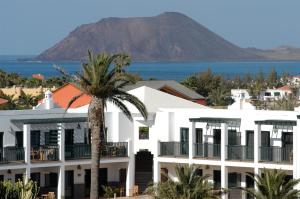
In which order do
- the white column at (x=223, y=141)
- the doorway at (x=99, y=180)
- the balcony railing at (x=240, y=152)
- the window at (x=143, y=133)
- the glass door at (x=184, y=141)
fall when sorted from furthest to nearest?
the window at (x=143, y=133), the doorway at (x=99, y=180), the glass door at (x=184, y=141), the white column at (x=223, y=141), the balcony railing at (x=240, y=152)

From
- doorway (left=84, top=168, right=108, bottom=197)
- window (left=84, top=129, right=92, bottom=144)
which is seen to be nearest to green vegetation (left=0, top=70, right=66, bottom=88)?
doorway (left=84, top=168, right=108, bottom=197)

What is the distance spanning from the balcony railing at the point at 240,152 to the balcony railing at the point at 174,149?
106 inches

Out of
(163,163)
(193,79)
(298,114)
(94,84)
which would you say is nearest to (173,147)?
(163,163)

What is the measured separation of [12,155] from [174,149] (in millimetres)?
8319

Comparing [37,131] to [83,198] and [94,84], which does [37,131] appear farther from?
[94,84]

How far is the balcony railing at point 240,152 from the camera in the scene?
165ft

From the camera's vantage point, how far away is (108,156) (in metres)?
53.4

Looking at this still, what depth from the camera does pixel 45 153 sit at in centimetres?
5125

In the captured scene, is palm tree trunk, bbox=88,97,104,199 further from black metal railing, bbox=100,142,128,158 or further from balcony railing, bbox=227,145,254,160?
black metal railing, bbox=100,142,128,158

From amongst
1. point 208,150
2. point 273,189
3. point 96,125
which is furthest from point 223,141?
point 273,189

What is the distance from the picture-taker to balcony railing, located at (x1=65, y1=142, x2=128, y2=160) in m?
52.3

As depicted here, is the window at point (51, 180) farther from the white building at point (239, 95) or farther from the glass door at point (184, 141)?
the white building at point (239, 95)

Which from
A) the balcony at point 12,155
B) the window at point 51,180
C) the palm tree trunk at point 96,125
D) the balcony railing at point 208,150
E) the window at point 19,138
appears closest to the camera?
the palm tree trunk at point 96,125

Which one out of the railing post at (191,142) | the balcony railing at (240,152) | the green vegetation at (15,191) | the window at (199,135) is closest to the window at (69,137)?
the railing post at (191,142)
